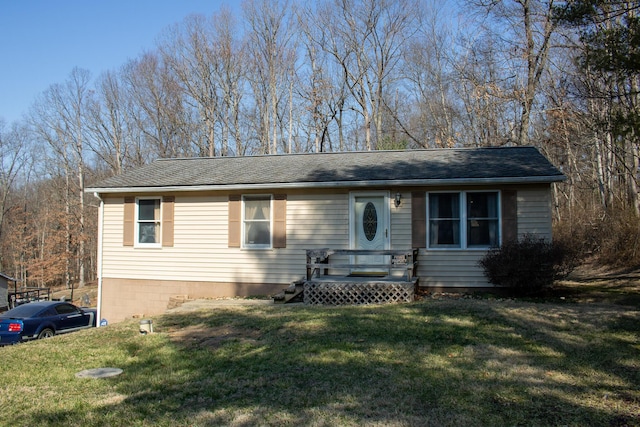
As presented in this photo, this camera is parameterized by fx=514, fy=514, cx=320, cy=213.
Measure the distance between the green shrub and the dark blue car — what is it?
12.2m

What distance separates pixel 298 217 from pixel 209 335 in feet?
17.6

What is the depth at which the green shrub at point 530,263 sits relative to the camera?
425 inches

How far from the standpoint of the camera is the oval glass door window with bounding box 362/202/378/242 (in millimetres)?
12828

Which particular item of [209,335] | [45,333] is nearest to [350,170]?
[209,335]

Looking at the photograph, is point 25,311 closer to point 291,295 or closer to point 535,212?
point 291,295

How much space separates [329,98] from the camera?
30656 millimetres

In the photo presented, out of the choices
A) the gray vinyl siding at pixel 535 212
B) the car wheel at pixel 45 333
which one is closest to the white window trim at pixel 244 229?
the gray vinyl siding at pixel 535 212

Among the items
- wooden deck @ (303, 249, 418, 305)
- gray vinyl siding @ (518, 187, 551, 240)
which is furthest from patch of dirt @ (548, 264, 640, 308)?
wooden deck @ (303, 249, 418, 305)

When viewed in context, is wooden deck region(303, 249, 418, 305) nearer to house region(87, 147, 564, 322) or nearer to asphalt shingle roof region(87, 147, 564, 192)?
house region(87, 147, 564, 322)

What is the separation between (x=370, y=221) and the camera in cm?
1288

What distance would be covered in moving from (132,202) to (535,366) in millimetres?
11401

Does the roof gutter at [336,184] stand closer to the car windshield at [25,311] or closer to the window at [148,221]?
the window at [148,221]

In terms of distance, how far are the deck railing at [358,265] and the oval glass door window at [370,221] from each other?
0.67m

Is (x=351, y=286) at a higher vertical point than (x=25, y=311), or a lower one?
higher
